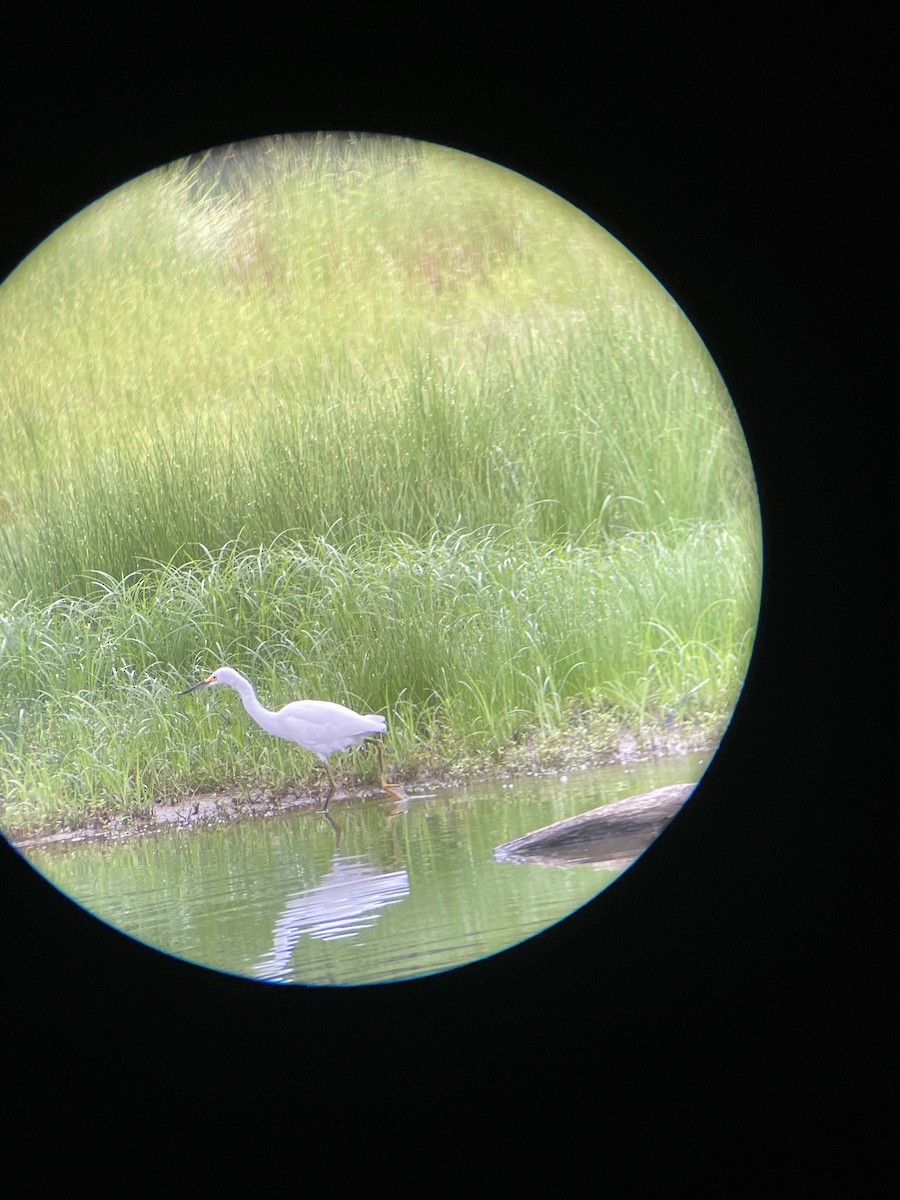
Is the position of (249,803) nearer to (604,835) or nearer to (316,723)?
(316,723)

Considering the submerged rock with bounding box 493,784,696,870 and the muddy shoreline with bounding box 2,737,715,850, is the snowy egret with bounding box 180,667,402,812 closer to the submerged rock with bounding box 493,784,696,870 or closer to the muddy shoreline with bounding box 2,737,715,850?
the muddy shoreline with bounding box 2,737,715,850

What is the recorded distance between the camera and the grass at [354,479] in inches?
79.1

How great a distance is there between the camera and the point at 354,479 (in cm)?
205

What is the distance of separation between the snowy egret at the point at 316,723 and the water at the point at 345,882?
0.09 meters

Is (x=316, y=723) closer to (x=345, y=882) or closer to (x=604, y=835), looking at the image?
(x=345, y=882)

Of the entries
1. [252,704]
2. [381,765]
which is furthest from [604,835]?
[252,704]

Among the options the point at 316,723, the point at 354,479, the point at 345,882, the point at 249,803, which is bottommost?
the point at 345,882

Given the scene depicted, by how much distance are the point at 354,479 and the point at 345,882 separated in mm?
620

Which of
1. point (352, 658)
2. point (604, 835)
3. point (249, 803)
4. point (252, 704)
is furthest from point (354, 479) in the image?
point (604, 835)

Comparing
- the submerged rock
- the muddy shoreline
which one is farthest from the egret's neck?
the submerged rock

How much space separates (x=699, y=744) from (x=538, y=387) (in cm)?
62

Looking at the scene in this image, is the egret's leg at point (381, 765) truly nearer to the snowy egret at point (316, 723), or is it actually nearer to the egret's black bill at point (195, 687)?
the snowy egret at point (316, 723)

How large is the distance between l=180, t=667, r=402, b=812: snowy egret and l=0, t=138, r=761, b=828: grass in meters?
0.03

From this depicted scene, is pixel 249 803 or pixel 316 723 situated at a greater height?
pixel 316 723
